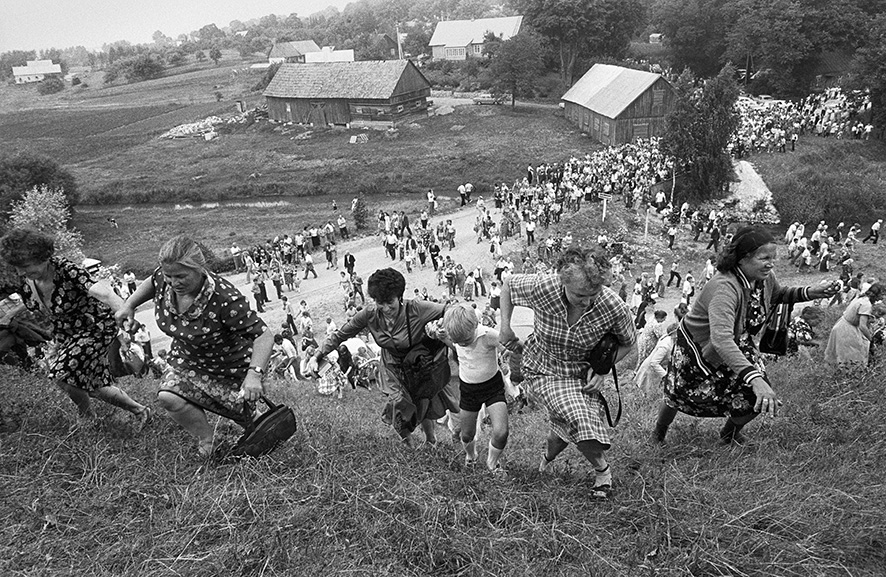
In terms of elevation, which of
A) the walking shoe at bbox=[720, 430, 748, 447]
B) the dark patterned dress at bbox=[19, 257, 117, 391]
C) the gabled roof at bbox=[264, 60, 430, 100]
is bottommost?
the walking shoe at bbox=[720, 430, 748, 447]

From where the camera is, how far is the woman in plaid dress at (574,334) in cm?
351

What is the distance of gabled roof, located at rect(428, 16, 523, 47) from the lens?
2525 inches

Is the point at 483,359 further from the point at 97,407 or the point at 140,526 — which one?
the point at 97,407

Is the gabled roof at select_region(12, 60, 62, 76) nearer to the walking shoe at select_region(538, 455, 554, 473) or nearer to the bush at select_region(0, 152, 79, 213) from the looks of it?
the bush at select_region(0, 152, 79, 213)

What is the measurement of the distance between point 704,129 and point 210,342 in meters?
24.5

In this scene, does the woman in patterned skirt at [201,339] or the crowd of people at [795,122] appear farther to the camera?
the crowd of people at [795,122]

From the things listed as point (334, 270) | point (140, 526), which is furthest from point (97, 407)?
point (334, 270)

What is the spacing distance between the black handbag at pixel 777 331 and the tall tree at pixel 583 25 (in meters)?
A: 49.2

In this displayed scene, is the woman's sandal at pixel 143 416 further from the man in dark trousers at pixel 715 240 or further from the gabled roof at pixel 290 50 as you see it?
the gabled roof at pixel 290 50

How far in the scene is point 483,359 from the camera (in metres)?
4.18

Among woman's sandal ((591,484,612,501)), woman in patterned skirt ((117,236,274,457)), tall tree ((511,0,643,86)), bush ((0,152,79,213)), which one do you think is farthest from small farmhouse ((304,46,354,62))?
woman's sandal ((591,484,612,501))

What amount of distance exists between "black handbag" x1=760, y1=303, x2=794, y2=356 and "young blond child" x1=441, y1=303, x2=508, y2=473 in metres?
1.92

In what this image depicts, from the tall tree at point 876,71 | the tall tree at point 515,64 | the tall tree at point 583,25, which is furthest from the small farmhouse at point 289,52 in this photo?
A: the tall tree at point 876,71

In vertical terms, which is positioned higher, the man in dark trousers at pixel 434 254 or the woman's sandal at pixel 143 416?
the woman's sandal at pixel 143 416
